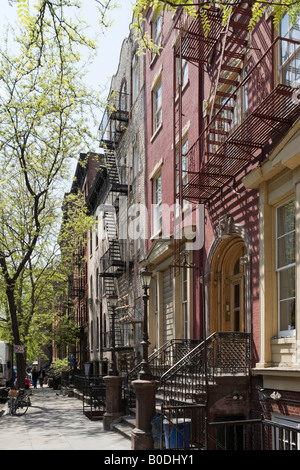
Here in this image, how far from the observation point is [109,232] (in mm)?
26266

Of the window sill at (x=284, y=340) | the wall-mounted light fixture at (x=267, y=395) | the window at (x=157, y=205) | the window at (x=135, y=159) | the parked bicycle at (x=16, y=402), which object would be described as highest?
the window at (x=135, y=159)

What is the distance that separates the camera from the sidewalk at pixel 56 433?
11.9m

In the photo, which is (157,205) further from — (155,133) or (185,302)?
(185,302)

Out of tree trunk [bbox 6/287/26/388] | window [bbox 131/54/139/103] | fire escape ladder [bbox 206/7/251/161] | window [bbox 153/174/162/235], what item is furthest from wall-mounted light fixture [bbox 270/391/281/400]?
window [bbox 131/54/139/103]

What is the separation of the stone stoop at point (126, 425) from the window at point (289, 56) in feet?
28.2

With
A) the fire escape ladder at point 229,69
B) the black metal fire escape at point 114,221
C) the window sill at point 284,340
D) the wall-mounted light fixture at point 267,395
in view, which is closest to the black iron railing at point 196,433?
the wall-mounted light fixture at point 267,395

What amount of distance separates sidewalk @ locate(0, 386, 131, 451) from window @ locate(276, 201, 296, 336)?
442 centimetres

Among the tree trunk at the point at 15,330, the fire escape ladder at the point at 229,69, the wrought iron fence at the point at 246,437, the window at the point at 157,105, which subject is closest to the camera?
the wrought iron fence at the point at 246,437

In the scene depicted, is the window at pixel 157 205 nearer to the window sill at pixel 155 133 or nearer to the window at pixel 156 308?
the window sill at pixel 155 133

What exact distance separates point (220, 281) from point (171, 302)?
13.2 ft

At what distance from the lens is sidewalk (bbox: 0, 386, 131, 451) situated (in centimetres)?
1189

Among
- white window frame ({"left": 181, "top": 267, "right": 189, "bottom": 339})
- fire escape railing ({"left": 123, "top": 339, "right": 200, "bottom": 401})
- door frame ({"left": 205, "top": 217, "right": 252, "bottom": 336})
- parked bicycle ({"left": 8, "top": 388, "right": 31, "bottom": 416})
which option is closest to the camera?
door frame ({"left": 205, "top": 217, "right": 252, "bottom": 336})

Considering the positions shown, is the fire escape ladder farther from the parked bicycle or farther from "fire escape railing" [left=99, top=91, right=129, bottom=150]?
the parked bicycle

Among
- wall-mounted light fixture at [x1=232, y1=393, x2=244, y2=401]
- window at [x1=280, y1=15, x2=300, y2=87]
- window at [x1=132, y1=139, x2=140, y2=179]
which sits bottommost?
wall-mounted light fixture at [x1=232, y1=393, x2=244, y2=401]
